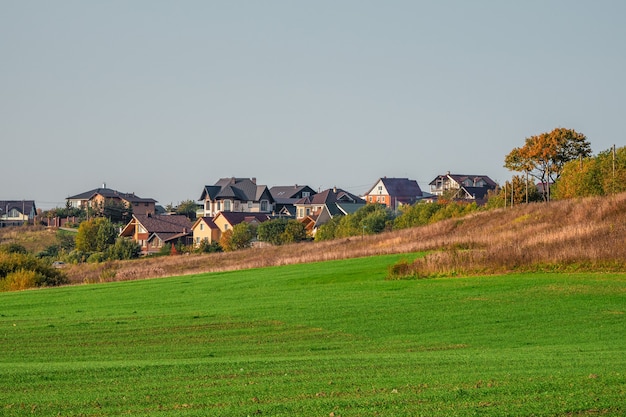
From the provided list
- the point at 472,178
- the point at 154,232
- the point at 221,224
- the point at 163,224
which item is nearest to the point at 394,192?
the point at 472,178

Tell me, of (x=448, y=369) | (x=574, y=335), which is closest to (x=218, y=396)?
(x=448, y=369)

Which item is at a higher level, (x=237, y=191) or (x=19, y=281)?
(x=237, y=191)

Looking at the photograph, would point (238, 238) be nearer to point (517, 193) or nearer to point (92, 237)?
point (92, 237)

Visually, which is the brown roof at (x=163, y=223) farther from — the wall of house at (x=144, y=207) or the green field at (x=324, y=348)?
the green field at (x=324, y=348)

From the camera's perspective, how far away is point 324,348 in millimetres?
20062

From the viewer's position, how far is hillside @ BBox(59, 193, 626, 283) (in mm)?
35344

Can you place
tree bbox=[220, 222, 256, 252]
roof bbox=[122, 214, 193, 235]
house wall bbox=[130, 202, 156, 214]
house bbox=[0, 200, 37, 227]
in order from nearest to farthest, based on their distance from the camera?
tree bbox=[220, 222, 256, 252]
roof bbox=[122, 214, 193, 235]
house wall bbox=[130, 202, 156, 214]
house bbox=[0, 200, 37, 227]

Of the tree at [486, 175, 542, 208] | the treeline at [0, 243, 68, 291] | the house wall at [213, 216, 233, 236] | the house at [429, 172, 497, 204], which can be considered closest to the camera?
the treeline at [0, 243, 68, 291]

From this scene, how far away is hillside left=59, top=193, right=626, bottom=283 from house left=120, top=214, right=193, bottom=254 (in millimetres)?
37739

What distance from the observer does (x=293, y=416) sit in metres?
11.4

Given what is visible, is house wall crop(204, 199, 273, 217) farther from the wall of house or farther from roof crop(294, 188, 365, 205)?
the wall of house

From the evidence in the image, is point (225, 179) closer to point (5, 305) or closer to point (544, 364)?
point (5, 305)

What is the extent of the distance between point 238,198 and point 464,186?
112 feet

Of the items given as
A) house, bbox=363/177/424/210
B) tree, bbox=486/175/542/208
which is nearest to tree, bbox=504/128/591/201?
tree, bbox=486/175/542/208
